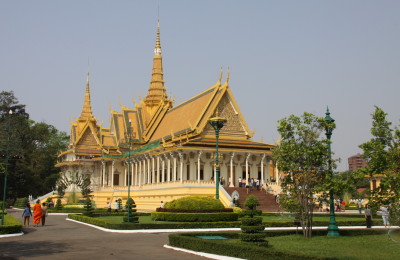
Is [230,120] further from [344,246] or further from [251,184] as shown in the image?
[344,246]

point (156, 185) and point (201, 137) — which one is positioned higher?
point (201, 137)

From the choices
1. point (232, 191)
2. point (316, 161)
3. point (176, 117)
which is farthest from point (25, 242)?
point (176, 117)

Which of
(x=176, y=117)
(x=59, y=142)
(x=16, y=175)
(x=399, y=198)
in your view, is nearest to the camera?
(x=399, y=198)

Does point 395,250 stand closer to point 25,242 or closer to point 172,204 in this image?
point 25,242

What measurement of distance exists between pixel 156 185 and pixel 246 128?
1049 centimetres

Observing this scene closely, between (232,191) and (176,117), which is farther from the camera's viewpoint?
(176,117)

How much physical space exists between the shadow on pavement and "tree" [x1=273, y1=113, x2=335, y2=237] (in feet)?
27.5

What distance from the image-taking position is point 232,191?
121 ft

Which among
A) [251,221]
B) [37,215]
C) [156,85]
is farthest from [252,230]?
[156,85]

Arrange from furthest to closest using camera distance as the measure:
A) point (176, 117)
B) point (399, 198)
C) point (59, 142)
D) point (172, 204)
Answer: point (59, 142) < point (176, 117) < point (172, 204) < point (399, 198)

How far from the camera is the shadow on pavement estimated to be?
13117 mm

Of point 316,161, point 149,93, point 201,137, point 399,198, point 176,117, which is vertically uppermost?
point 149,93

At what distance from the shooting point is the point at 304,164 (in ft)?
58.3

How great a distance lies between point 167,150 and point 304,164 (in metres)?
24.2
